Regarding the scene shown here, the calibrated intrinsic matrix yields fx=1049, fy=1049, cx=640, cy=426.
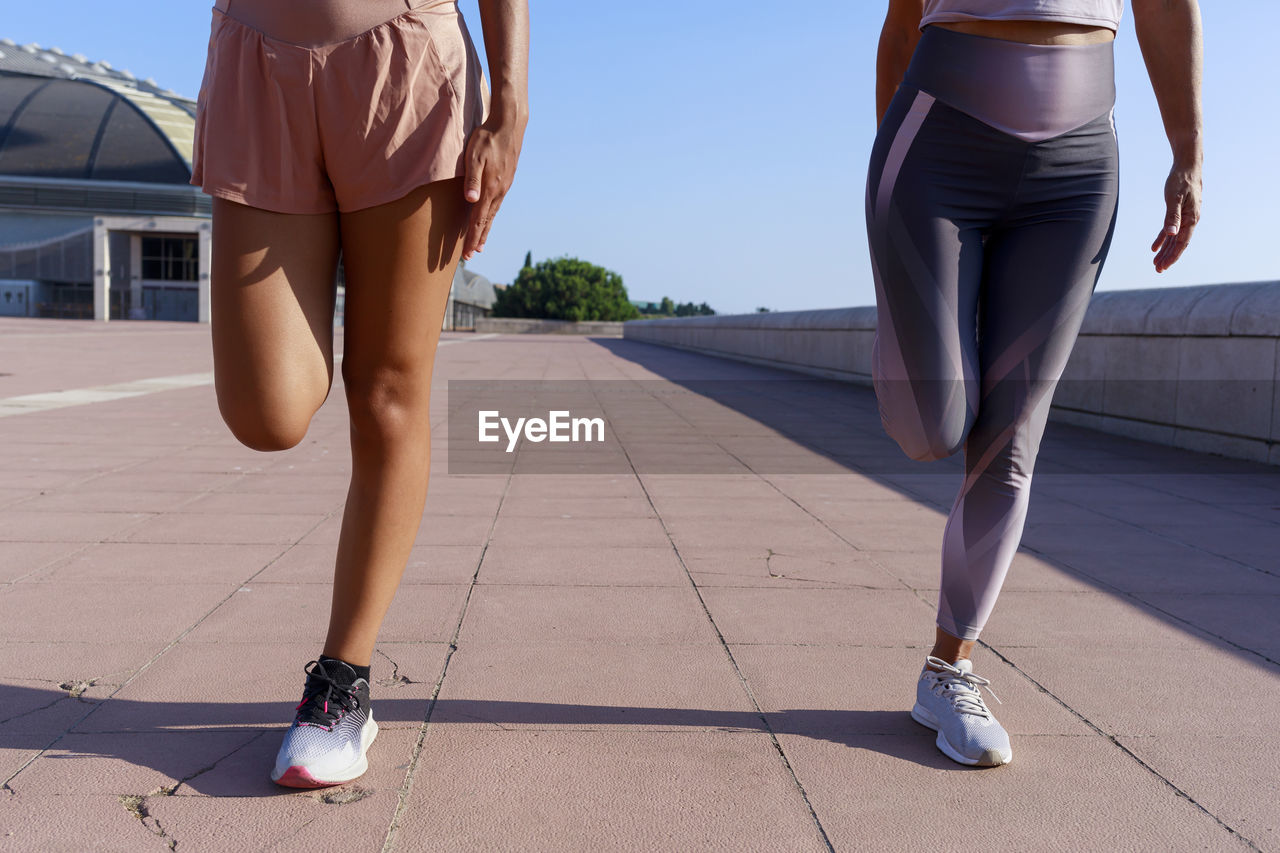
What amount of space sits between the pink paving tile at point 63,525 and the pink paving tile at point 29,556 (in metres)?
0.09

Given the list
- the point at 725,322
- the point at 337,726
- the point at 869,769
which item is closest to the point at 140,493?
the point at 337,726

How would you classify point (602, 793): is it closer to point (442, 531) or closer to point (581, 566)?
point (581, 566)

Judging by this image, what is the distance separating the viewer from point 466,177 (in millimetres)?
1896

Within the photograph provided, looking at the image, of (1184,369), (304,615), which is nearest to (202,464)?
(304,615)

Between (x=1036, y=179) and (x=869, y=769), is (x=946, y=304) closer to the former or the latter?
(x=1036, y=179)

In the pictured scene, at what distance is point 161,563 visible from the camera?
3.59 metres

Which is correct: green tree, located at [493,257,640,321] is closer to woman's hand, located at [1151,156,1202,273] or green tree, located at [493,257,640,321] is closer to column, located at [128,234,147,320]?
column, located at [128,234,147,320]

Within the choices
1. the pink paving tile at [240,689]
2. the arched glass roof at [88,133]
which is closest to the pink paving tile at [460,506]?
the pink paving tile at [240,689]

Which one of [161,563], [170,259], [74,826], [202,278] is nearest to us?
[74,826]

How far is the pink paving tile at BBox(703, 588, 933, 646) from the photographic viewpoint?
2896 mm

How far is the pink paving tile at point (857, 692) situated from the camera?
2252mm

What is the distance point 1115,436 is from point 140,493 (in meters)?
6.67

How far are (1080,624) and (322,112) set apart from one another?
2.48m

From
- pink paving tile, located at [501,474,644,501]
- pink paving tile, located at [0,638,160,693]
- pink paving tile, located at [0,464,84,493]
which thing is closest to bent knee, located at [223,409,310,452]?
pink paving tile, located at [0,638,160,693]
